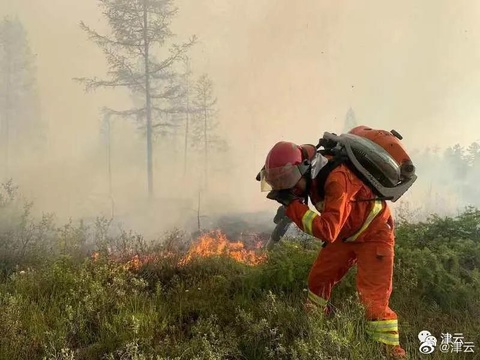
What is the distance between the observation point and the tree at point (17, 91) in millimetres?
10414

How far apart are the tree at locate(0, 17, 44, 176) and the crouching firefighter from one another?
8.97 meters

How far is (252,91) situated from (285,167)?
8.40m

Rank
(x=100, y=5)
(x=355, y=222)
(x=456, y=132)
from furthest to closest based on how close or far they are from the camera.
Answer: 1. (x=456, y=132)
2. (x=100, y=5)
3. (x=355, y=222)

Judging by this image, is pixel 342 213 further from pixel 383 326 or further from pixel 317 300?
pixel 317 300

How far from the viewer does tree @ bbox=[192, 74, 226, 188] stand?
35.2 ft

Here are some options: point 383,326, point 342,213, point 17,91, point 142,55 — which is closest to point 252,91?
point 142,55

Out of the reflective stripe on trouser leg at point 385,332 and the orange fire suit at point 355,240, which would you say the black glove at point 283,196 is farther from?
the reflective stripe on trouser leg at point 385,332

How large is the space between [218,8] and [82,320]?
9.35 metres

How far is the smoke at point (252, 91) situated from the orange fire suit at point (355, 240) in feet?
19.7

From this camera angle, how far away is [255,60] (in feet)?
37.0

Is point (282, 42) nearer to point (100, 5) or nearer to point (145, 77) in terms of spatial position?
point (145, 77)

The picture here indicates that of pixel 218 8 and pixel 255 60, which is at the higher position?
pixel 218 8

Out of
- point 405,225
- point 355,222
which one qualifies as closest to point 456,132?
point 405,225

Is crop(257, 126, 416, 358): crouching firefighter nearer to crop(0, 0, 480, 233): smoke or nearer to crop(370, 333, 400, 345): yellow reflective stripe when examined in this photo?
crop(370, 333, 400, 345): yellow reflective stripe
